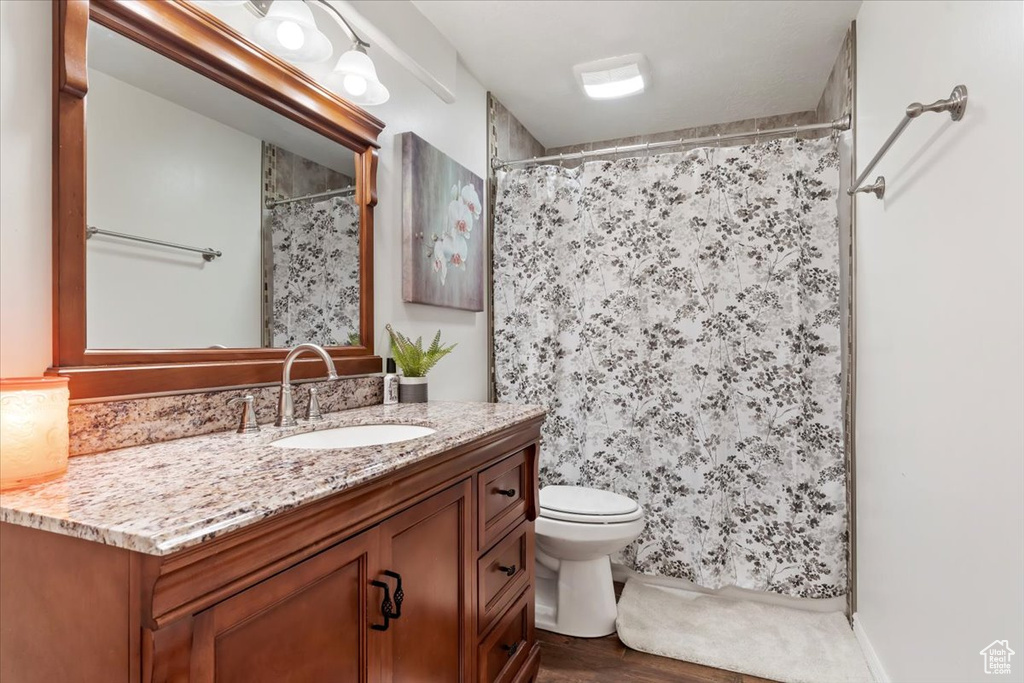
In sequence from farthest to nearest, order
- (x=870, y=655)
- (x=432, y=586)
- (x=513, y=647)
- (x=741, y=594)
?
(x=741, y=594) < (x=870, y=655) < (x=513, y=647) < (x=432, y=586)

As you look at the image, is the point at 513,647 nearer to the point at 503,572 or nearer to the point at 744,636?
the point at 503,572

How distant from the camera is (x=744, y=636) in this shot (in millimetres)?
1982

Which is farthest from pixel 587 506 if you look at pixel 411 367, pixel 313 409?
pixel 313 409

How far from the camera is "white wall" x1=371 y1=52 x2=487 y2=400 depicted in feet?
6.23

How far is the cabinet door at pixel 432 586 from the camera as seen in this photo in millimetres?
1000

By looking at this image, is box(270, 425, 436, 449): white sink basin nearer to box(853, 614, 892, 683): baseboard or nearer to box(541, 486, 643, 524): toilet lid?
box(541, 486, 643, 524): toilet lid

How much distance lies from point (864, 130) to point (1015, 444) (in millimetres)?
1398

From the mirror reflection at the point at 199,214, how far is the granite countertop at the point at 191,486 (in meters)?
0.30

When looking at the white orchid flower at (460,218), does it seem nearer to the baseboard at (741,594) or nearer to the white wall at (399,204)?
the white wall at (399,204)

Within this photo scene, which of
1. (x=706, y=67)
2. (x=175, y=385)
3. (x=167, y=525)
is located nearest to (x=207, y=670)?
(x=167, y=525)

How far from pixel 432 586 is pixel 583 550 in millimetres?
989

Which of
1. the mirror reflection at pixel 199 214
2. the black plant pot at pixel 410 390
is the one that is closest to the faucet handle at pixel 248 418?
the mirror reflection at pixel 199 214

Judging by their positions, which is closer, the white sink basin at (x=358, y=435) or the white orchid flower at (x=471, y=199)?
the white sink basin at (x=358, y=435)

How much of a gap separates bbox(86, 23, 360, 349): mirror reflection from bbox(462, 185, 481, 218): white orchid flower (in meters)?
0.75
